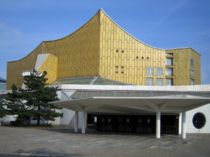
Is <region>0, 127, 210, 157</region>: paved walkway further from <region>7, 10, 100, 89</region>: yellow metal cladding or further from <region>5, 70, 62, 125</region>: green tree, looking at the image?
<region>7, 10, 100, 89</region>: yellow metal cladding

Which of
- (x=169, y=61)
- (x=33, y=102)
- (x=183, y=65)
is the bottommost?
(x=33, y=102)

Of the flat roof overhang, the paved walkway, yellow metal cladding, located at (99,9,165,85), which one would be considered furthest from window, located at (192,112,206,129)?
yellow metal cladding, located at (99,9,165,85)

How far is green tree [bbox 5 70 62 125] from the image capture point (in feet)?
147

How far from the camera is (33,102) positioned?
45.2 meters

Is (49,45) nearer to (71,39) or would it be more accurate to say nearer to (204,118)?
(71,39)

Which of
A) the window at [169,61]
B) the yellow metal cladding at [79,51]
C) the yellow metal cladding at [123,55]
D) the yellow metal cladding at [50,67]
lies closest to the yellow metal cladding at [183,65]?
the window at [169,61]

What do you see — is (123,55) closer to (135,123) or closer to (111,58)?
(111,58)

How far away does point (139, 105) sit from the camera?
103 ft

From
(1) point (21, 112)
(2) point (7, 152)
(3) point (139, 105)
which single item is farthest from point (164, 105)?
(1) point (21, 112)

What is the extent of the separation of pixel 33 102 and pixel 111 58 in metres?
26.3

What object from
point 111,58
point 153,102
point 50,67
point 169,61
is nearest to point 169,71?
point 169,61

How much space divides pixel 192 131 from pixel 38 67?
3553 centimetres

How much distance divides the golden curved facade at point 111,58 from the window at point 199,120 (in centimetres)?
2364

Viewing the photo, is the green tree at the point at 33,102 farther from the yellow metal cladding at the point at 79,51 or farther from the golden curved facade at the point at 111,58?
the yellow metal cladding at the point at 79,51
